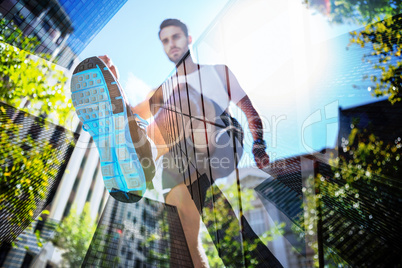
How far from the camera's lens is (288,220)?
307 cm

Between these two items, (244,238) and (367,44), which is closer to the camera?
(367,44)

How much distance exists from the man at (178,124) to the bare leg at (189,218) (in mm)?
15

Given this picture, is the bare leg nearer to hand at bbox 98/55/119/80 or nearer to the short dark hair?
hand at bbox 98/55/119/80

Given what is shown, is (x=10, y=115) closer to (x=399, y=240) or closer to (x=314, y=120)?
(x=314, y=120)

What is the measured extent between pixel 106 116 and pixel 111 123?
0.12m

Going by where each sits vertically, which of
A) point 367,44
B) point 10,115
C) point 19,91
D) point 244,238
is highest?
point 367,44

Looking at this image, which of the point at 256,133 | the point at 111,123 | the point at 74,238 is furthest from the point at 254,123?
the point at 74,238

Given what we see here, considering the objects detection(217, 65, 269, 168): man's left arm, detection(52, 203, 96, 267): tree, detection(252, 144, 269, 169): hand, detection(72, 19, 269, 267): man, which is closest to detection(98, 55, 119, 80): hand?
detection(72, 19, 269, 267): man

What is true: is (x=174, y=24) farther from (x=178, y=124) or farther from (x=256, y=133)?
(x=256, y=133)

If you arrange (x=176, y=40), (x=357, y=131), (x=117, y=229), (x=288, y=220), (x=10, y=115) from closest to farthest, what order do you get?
(x=357, y=131)
(x=288, y=220)
(x=10, y=115)
(x=176, y=40)
(x=117, y=229)

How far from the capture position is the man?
3277mm

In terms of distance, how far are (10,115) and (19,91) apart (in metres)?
0.39

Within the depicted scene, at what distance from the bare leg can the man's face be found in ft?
8.36

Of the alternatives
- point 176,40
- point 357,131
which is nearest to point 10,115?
point 176,40
